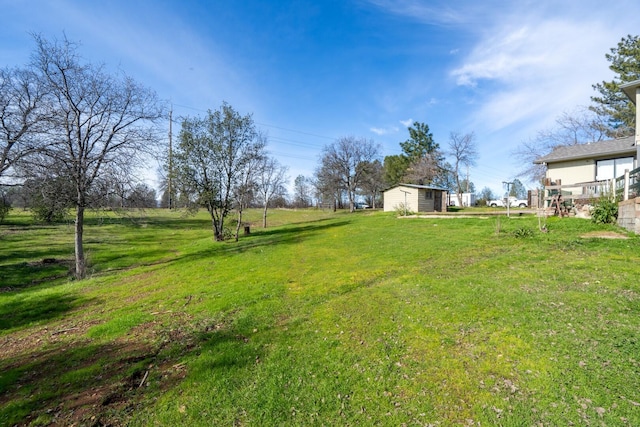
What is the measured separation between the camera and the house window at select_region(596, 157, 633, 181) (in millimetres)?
16438

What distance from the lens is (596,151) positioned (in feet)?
56.5

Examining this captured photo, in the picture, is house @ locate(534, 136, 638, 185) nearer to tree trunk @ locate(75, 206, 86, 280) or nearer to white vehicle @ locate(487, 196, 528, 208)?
white vehicle @ locate(487, 196, 528, 208)

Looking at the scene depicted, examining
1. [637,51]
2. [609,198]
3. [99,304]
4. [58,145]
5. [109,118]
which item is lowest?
[99,304]

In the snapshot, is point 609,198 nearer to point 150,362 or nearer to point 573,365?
point 573,365

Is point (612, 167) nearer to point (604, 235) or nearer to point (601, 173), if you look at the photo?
point (601, 173)

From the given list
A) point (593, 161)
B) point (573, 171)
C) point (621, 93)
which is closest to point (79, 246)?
point (573, 171)

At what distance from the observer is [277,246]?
15328 millimetres

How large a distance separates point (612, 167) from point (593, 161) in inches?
38.1

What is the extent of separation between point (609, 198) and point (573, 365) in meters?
11.1

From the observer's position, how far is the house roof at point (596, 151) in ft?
53.2

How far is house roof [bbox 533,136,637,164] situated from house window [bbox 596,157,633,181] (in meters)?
0.42

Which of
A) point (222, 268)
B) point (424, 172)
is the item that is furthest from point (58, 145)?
point (424, 172)

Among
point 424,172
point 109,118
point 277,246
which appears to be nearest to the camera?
point 109,118

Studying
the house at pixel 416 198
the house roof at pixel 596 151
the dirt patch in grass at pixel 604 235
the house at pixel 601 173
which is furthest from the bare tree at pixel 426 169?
the dirt patch in grass at pixel 604 235
